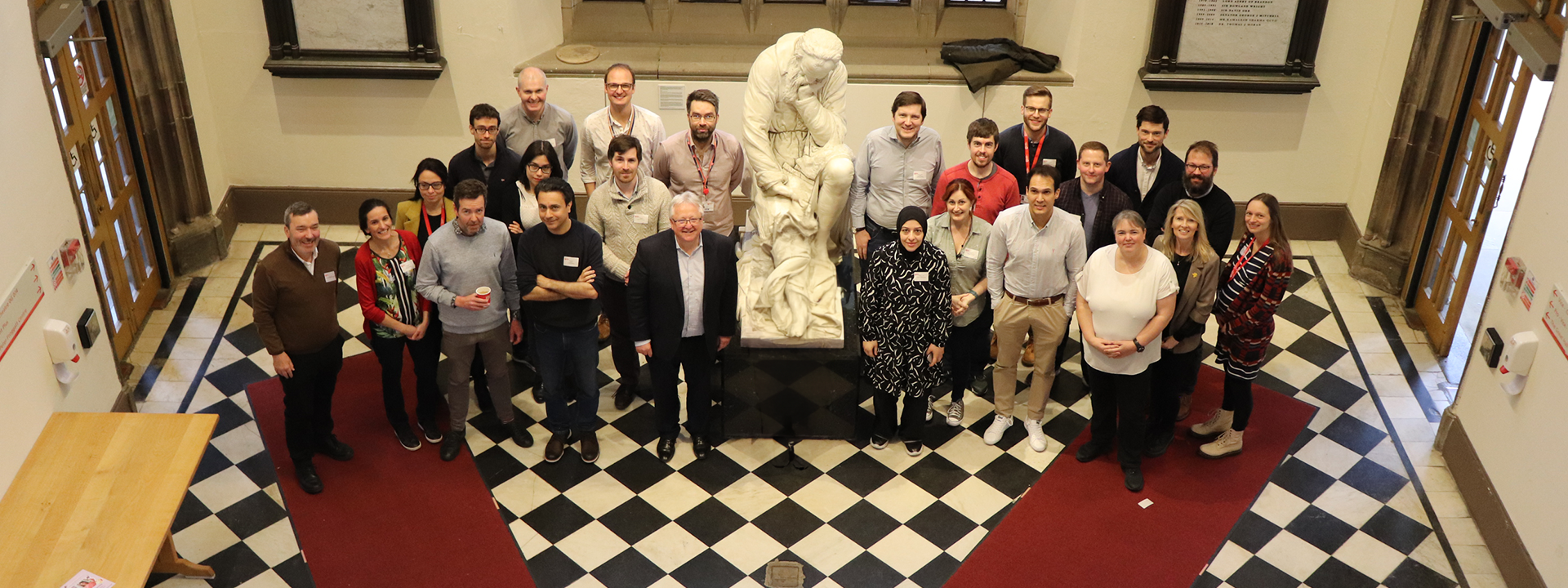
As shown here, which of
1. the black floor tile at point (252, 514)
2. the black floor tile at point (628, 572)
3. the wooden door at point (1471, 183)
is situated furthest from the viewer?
the wooden door at point (1471, 183)

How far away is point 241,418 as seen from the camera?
21.4 feet

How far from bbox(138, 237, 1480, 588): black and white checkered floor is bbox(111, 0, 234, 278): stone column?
4.01 ft

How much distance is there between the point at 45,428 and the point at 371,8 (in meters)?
3.70

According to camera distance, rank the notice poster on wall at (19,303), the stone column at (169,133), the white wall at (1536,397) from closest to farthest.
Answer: the notice poster on wall at (19,303), the white wall at (1536,397), the stone column at (169,133)

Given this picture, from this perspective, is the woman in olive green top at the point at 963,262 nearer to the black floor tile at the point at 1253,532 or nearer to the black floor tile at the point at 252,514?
the black floor tile at the point at 1253,532

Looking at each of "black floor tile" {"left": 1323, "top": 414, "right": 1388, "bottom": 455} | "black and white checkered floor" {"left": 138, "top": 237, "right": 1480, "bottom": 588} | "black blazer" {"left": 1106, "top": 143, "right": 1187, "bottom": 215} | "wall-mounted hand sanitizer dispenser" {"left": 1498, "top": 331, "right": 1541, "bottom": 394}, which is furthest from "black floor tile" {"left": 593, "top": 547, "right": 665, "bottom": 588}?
"wall-mounted hand sanitizer dispenser" {"left": 1498, "top": 331, "right": 1541, "bottom": 394}

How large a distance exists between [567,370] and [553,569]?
105cm

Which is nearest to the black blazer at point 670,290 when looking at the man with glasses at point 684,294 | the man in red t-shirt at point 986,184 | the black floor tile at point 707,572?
the man with glasses at point 684,294

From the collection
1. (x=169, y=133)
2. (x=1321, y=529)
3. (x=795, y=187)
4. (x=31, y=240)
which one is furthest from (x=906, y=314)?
(x=169, y=133)

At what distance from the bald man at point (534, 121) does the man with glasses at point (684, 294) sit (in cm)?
128

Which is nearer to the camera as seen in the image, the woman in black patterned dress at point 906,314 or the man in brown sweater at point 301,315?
the man in brown sweater at point 301,315

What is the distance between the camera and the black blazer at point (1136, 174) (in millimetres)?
6309

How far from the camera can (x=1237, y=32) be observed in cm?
800

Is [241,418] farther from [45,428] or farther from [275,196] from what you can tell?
[275,196]
